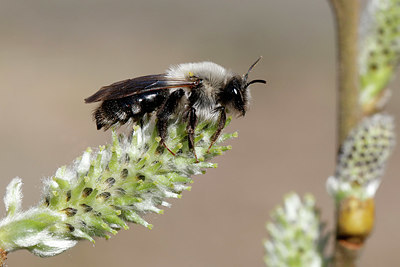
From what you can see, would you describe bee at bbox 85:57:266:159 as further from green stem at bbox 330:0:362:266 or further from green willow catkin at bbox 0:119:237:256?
green stem at bbox 330:0:362:266

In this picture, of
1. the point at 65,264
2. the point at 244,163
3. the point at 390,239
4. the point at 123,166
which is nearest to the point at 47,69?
the point at 244,163

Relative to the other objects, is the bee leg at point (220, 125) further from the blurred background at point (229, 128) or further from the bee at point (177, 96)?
the blurred background at point (229, 128)

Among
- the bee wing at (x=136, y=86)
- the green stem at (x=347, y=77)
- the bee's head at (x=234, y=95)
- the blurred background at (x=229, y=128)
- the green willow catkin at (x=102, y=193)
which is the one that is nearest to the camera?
the green willow catkin at (x=102, y=193)

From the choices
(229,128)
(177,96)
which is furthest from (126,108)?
(229,128)

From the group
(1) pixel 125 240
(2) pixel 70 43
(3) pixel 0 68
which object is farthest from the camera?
(2) pixel 70 43

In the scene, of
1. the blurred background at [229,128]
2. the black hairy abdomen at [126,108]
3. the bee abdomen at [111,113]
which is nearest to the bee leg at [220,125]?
the black hairy abdomen at [126,108]

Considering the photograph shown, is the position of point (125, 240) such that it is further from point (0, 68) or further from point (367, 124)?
point (367, 124)

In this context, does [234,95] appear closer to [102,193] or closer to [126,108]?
[126,108]

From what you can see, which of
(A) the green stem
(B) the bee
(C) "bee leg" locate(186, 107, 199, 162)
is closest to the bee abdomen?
(B) the bee

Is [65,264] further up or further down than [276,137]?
further down
